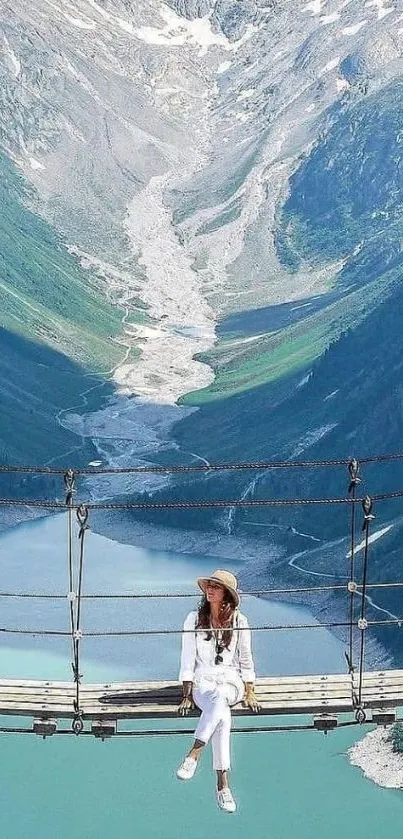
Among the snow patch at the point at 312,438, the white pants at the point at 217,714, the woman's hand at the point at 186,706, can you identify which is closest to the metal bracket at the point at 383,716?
the white pants at the point at 217,714

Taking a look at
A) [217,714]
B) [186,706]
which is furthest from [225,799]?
[186,706]

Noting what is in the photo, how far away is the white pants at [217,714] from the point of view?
11.2m

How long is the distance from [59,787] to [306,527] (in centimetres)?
6417

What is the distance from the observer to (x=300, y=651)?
8375cm

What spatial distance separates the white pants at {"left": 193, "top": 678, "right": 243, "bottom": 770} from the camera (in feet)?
36.9

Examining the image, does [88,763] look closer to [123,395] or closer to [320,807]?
[320,807]

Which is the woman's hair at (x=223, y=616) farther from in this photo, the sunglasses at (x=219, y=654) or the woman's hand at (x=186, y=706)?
the woman's hand at (x=186, y=706)

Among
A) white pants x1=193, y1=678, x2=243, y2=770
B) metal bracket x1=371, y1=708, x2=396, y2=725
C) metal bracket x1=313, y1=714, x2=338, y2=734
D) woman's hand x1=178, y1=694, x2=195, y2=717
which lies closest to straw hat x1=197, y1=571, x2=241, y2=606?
white pants x1=193, y1=678, x2=243, y2=770

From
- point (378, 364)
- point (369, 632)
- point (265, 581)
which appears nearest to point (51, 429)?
point (378, 364)

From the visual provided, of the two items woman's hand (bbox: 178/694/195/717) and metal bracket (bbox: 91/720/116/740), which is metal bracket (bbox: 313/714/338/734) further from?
metal bracket (bbox: 91/720/116/740)

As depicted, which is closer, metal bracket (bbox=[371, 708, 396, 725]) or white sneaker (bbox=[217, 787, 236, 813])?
white sneaker (bbox=[217, 787, 236, 813])

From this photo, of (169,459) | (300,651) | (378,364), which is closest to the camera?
(300,651)

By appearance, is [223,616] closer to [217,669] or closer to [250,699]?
[217,669]

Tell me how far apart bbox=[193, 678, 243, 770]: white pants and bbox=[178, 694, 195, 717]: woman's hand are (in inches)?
2.6
